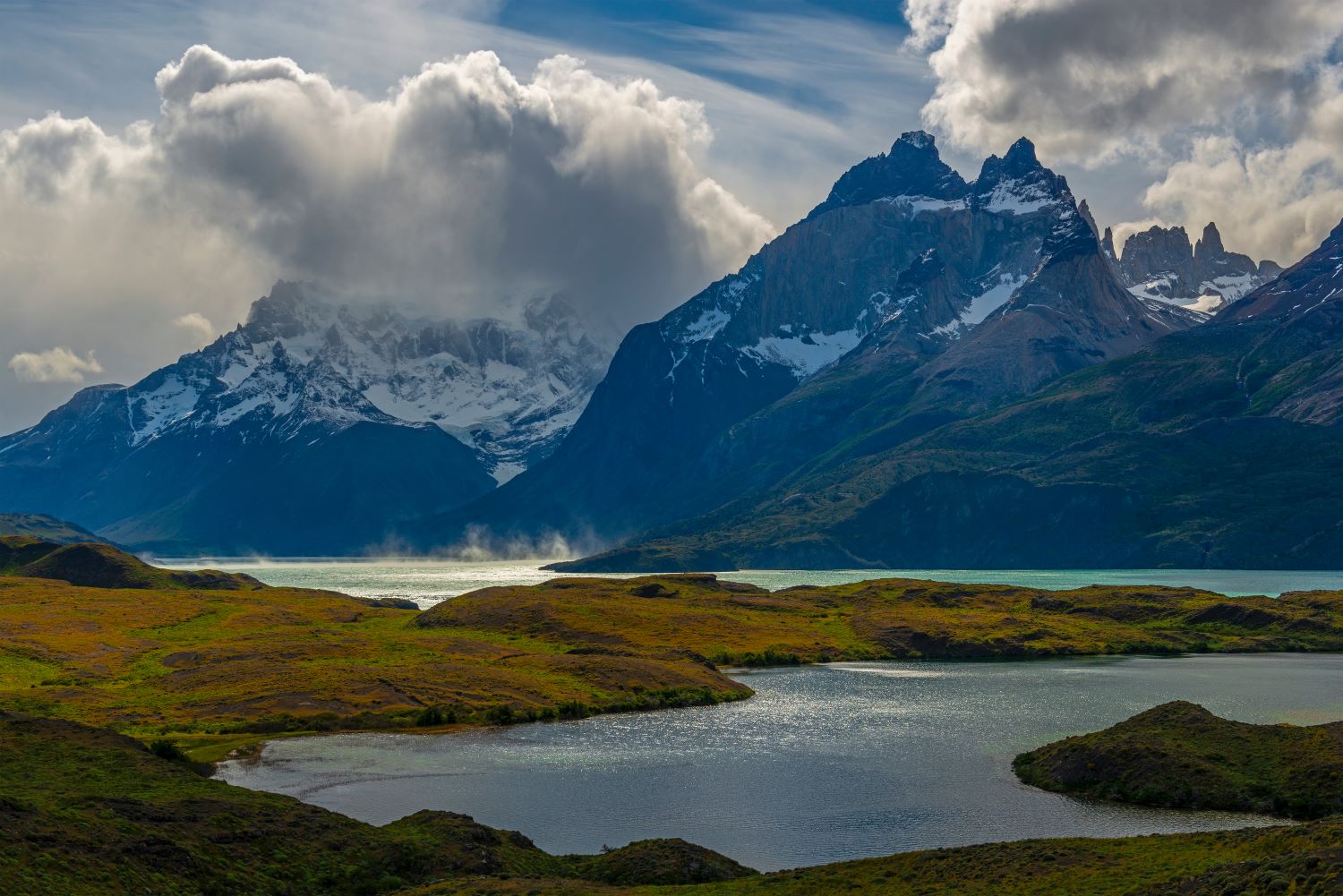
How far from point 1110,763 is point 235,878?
209ft

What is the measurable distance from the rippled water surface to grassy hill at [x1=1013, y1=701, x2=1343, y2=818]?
3.05m

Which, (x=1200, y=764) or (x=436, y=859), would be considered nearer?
(x=436, y=859)

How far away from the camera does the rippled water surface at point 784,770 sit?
87.2 meters

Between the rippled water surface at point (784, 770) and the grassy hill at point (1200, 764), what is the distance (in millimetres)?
3049

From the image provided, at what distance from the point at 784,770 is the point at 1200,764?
31.3 meters

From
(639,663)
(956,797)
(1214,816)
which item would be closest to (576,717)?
(639,663)

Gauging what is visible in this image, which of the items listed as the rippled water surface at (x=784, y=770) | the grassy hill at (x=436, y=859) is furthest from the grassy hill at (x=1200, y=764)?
the grassy hill at (x=436, y=859)

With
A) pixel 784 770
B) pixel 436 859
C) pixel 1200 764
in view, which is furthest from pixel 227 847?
pixel 1200 764

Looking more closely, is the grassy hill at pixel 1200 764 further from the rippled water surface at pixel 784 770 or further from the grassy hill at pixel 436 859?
the grassy hill at pixel 436 859

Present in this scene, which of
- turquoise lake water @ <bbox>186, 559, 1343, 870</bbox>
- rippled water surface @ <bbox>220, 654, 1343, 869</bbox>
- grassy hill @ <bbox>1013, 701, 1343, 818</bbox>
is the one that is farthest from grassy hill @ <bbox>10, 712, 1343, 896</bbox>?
grassy hill @ <bbox>1013, 701, 1343, 818</bbox>

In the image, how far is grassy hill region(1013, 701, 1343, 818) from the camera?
90.8m

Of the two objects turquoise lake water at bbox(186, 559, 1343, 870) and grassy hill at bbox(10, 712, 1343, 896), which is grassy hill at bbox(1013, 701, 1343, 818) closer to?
turquoise lake water at bbox(186, 559, 1343, 870)

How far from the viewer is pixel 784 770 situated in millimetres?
108875

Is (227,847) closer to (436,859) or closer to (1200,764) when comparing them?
(436,859)
